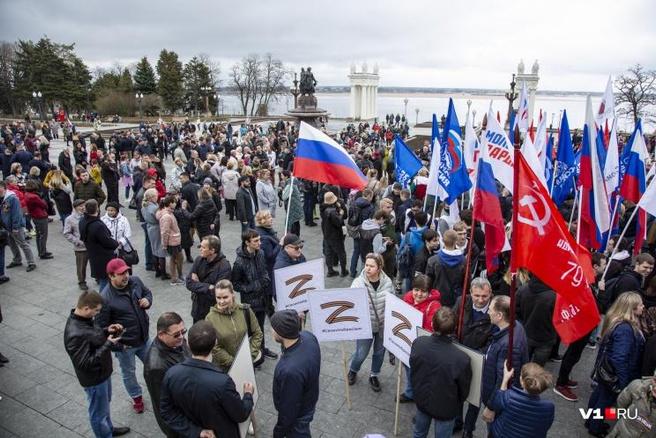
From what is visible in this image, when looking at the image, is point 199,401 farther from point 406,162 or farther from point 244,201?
point 244,201

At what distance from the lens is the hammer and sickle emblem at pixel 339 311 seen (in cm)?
453

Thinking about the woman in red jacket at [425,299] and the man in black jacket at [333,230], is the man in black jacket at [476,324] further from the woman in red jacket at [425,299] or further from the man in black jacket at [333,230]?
the man in black jacket at [333,230]

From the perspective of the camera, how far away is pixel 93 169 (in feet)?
41.4

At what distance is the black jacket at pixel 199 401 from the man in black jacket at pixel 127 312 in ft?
4.99

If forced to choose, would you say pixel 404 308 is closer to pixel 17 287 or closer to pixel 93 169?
pixel 17 287

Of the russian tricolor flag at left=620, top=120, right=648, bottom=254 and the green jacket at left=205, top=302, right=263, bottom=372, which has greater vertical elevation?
the russian tricolor flag at left=620, top=120, right=648, bottom=254

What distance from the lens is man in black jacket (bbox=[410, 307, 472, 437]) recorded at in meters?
3.51

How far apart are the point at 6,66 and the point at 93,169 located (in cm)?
6130

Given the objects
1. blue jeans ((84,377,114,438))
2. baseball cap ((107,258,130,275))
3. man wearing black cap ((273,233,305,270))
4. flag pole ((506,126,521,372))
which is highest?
flag pole ((506,126,521,372))

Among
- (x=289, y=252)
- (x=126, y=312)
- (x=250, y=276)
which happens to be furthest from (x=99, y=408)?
(x=289, y=252)

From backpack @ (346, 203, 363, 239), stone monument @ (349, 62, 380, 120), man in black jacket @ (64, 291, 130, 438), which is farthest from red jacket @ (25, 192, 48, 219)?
stone monument @ (349, 62, 380, 120)

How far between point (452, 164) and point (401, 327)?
12.1ft

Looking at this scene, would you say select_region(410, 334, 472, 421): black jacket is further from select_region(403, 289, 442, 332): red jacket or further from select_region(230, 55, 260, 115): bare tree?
select_region(230, 55, 260, 115): bare tree

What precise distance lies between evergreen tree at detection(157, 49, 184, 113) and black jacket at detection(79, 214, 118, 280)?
60.0 meters
